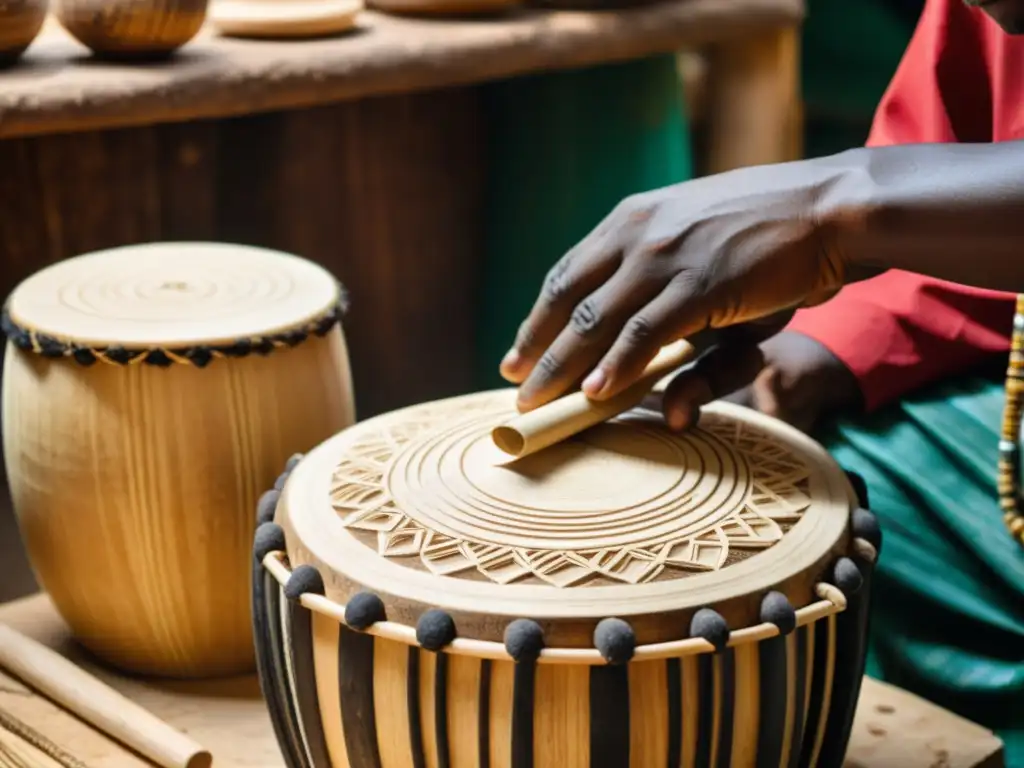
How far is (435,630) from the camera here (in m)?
0.93

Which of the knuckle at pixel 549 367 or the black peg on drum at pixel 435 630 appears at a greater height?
the knuckle at pixel 549 367

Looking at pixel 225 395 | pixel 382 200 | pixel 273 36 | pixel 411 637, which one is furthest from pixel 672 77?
pixel 411 637

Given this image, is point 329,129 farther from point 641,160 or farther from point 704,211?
point 704,211

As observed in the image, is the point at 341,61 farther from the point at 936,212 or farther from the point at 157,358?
the point at 936,212

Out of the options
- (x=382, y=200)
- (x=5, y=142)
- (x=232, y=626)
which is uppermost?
(x=5, y=142)

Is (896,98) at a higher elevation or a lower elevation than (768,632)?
higher

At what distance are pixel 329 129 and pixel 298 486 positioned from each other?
1185 mm

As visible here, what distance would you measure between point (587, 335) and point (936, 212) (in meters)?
0.28

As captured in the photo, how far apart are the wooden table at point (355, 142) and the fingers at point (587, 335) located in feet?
2.51

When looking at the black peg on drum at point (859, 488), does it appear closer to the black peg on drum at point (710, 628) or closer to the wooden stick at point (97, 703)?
the black peg on drum at point (710, 628)

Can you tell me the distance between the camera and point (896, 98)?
151cm

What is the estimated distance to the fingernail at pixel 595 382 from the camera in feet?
3.56

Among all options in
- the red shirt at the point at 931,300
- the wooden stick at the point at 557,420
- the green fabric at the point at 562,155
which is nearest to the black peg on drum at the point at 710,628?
the wooden stick at the point at 557,420

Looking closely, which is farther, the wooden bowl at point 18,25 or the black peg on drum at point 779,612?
the wooden bowl at point 18,25
